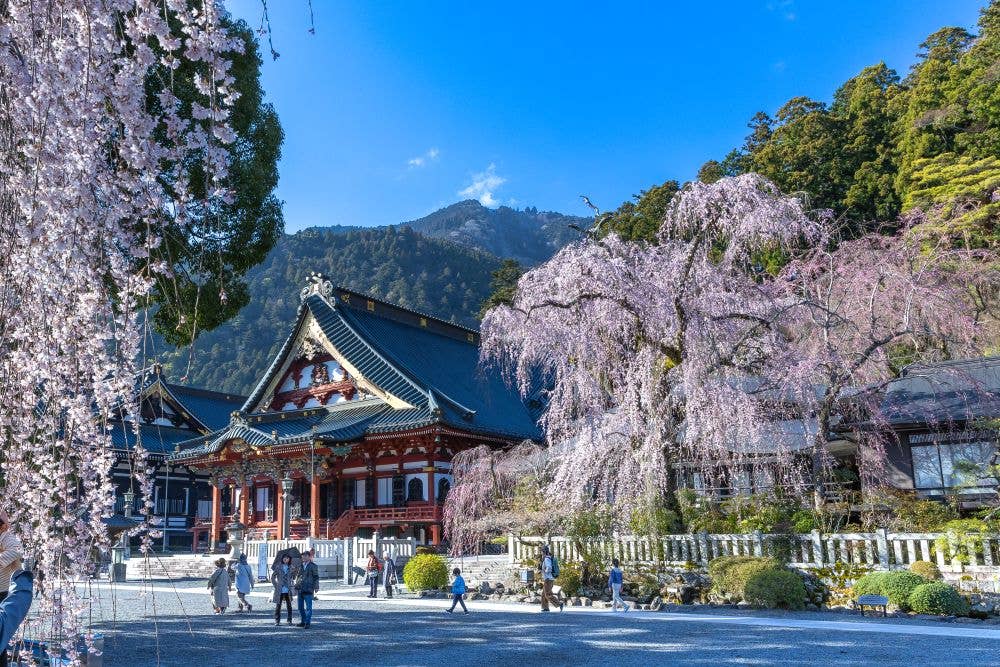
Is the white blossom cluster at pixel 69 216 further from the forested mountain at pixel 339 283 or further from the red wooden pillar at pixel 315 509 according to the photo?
the forested mountain at pixel 339 283

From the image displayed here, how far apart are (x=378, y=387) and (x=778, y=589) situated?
15.8m

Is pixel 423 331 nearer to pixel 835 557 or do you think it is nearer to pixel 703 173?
pixel 703 173

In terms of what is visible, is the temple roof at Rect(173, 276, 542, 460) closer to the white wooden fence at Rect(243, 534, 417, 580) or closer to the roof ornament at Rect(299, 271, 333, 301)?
the roof ornament at Rect(299, 271, 333, 301)

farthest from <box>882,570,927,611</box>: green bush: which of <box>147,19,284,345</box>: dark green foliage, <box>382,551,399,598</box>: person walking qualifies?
<box>147,19,284,345</box>: dark green foliage

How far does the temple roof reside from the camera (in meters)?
23.6

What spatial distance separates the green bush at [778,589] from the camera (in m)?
12.4

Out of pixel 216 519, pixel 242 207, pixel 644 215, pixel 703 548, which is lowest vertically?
pixel 703 548

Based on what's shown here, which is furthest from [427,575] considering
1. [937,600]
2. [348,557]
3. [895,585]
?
[937,600]

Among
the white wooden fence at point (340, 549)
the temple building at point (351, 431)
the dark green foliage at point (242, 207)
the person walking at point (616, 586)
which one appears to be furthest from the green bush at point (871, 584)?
the white wooden fence at point (340, 549)

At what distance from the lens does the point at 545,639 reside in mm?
9883

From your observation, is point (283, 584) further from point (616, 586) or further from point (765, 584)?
point (765, 584)

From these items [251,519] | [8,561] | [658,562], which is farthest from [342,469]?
[8,561]

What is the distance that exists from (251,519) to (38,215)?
83.1 ft

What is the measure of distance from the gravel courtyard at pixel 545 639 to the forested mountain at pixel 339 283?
2097 inches
